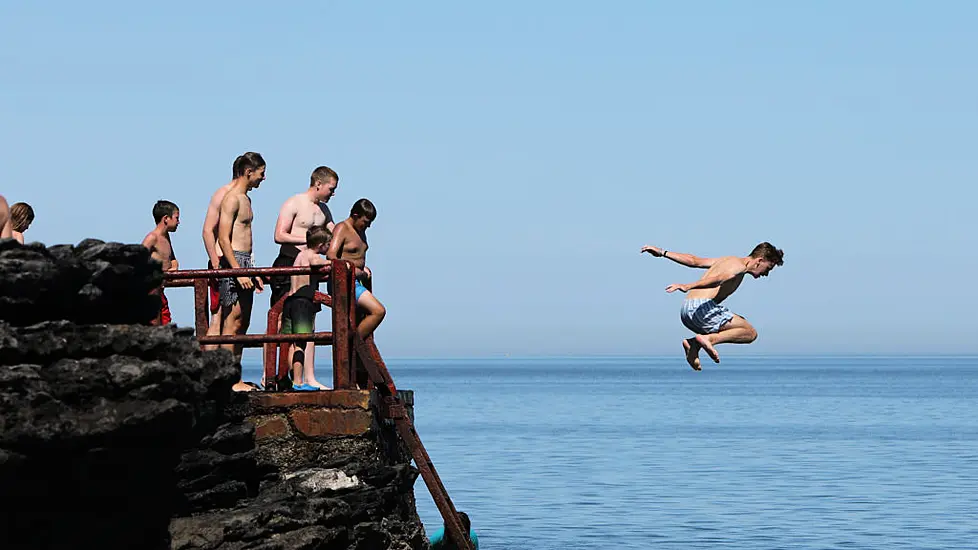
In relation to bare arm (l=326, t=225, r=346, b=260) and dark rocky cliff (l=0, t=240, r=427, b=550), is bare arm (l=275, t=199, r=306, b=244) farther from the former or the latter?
dark rocky cliff (l=0, t=240, r=427, b=550)

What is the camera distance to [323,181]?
14766 mm

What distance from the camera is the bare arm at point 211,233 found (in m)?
14.3

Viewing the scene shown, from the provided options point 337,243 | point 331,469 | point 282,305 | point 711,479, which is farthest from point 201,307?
point 711,479

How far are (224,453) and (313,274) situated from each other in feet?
6.27

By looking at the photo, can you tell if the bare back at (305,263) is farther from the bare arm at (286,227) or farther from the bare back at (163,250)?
the bare back at (163,250)

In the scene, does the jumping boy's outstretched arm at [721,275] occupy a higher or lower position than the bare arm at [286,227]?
lower

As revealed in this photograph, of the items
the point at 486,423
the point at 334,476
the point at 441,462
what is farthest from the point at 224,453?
the point at 486,423

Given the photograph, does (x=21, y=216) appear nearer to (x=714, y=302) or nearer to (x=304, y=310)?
(x=304, y=310)

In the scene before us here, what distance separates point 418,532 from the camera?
50.1 feet

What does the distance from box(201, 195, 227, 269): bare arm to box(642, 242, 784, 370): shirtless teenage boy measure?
4.62 m

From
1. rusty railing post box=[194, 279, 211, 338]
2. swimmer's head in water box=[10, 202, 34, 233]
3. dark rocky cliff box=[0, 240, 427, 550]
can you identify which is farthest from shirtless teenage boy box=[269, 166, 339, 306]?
dark rocky cliff box=[0, 240, 427, 550]

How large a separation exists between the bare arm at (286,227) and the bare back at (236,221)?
0.26 m

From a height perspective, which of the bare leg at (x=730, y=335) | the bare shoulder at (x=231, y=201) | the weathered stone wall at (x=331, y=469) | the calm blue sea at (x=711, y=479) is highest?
the bare shoulder at (x=231, y=201)

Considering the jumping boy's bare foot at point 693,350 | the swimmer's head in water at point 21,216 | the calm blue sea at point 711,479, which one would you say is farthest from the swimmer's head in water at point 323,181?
the calm blue sea at point 711,479
